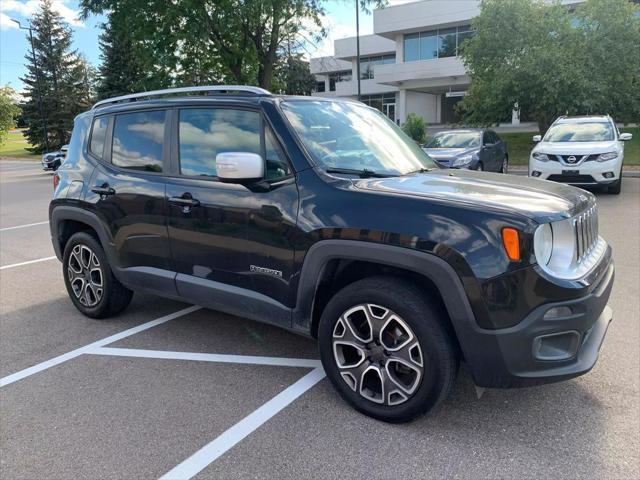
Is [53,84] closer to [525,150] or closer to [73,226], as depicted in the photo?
[525,150]

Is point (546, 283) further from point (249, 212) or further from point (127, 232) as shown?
point (127, 232)

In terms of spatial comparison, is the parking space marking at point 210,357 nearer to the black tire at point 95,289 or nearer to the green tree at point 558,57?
the black tire at point 95,289

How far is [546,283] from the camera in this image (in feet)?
8.27

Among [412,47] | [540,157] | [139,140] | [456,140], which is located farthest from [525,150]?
[139,140]

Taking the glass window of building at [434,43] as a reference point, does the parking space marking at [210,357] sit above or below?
below

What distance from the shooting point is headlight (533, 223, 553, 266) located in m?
2.53

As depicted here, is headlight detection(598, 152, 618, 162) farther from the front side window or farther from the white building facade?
the white building facade

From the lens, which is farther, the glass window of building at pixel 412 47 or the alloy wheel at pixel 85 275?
the glass window of building at pixel 412 47

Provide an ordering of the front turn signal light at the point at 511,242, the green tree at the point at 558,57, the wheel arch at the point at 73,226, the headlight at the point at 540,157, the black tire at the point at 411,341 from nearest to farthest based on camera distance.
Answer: the front turn signal light at the point at 511,242, the black tire at the point at 411,341, the wheel arch at the point at 73,226, the headlight at the point at 540,157, the green tree at the point at 558,57

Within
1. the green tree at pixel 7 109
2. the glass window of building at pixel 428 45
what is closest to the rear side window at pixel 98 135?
the glass window of building at pixel 428 45

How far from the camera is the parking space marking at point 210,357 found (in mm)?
3760

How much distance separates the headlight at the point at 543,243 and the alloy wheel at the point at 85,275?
3.53 metres

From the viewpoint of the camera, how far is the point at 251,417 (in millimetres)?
3072

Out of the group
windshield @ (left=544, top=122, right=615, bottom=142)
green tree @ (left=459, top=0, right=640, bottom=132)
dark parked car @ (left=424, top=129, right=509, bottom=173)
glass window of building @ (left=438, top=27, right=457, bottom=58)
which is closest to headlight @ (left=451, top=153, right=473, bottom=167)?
dark parked car @ (left=424, top=129, right=509, bottom=173)
